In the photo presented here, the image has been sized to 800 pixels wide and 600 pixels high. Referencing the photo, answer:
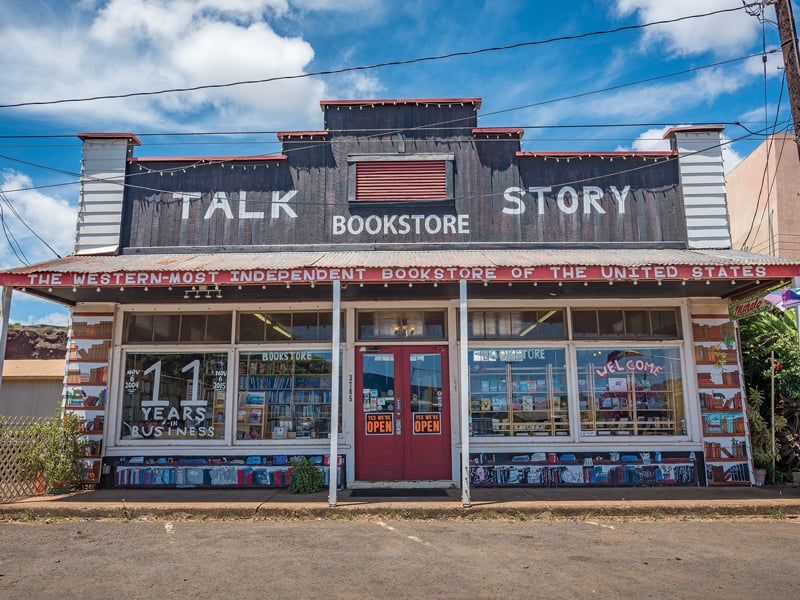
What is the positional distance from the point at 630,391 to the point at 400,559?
584 cm

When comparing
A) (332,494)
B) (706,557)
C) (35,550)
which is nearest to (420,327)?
(332,494)

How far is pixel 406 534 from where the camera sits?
7324 mm

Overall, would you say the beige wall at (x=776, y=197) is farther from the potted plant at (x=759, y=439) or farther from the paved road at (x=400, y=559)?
the paved road at (x=400, y=559)

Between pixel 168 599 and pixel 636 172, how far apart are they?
32.9 ft

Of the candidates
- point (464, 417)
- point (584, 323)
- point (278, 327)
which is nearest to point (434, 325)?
point (464, 417)

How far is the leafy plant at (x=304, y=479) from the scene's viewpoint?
9.44 m

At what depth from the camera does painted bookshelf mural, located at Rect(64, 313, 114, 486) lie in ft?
33.3

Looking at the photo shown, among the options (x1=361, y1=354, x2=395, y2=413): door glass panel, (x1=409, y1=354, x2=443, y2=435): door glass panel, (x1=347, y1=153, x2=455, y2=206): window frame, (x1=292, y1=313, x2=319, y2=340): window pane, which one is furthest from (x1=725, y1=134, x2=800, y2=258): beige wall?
(x1=292, y1=313, x2=319, y2=340): window pane

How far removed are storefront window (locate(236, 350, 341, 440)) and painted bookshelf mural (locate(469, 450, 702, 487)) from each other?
2711 mm

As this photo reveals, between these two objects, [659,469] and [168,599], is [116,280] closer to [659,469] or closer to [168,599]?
[168,599]

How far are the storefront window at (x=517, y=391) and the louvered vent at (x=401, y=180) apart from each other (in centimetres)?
309

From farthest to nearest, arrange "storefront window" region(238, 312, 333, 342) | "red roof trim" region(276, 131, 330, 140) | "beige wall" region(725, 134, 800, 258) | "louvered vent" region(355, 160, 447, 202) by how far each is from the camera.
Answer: "beige wall" region(725, 134, 800, 258)
"red roof trim" region(276, 131, 330, 140)
"louvered vent" region(355, 160, 447, 202)
"storefront window" region(238, 312, 333, 342)

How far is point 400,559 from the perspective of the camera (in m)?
6.25

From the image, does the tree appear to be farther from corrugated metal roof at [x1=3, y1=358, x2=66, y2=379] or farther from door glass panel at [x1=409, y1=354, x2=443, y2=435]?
corrugated metal roof at [x1=3, y1=358, x2=66, y2=379]
